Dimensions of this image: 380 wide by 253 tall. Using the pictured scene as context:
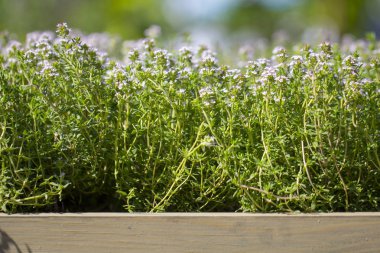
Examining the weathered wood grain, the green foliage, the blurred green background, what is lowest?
the weathered wood grain

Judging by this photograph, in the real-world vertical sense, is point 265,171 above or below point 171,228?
above

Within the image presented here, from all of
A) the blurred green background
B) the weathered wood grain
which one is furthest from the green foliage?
the blurred green background

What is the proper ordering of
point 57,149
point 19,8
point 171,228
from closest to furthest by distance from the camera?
point 171,228 < point 57,149 < point 19,8

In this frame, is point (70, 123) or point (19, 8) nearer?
point (70, 123)

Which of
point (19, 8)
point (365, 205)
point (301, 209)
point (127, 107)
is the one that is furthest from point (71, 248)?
point (19, 8)

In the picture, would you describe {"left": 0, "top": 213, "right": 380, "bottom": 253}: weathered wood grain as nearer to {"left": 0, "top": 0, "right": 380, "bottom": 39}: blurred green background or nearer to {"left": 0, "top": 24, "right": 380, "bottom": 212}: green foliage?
{"left": 0, "top": 24, "right": 380, "bottom": 212}: green foliage

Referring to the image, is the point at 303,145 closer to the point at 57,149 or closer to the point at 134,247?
the point at 134,247

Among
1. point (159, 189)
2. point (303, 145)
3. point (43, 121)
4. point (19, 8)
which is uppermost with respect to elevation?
point (19, 8)

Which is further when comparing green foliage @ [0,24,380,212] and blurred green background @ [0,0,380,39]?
blurred green background @ [0,0,380,39]
